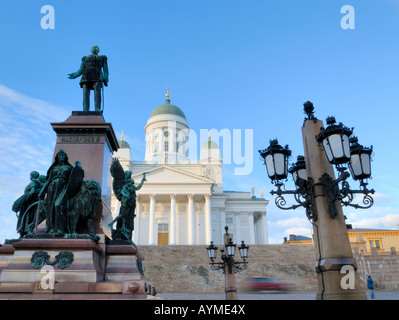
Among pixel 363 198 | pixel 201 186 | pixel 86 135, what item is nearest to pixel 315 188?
pixel 363 198

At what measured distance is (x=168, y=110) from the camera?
65.7 metres

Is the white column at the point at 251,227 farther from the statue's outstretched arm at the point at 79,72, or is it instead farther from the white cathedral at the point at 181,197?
the statue's outstretched arm at the point at 79,72

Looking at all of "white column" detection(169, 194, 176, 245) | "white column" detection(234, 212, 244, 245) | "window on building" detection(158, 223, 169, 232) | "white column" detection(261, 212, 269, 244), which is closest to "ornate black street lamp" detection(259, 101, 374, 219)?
"white column" detection(169, 194, 176, 245)

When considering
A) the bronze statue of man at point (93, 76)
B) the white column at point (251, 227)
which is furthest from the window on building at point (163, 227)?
the bronze statue of man at point (93, 76)

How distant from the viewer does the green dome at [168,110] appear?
65688 millimetres

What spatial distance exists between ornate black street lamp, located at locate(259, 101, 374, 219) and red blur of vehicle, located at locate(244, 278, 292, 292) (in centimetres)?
1826

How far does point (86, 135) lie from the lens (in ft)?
23.9

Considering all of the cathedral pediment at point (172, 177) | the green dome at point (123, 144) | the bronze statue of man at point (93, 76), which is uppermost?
the green dome at point (123, 144)

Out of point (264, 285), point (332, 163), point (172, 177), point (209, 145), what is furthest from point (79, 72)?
point (209, 145)

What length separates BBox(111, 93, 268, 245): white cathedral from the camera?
2045 inches

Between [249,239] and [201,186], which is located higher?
[201,186]
